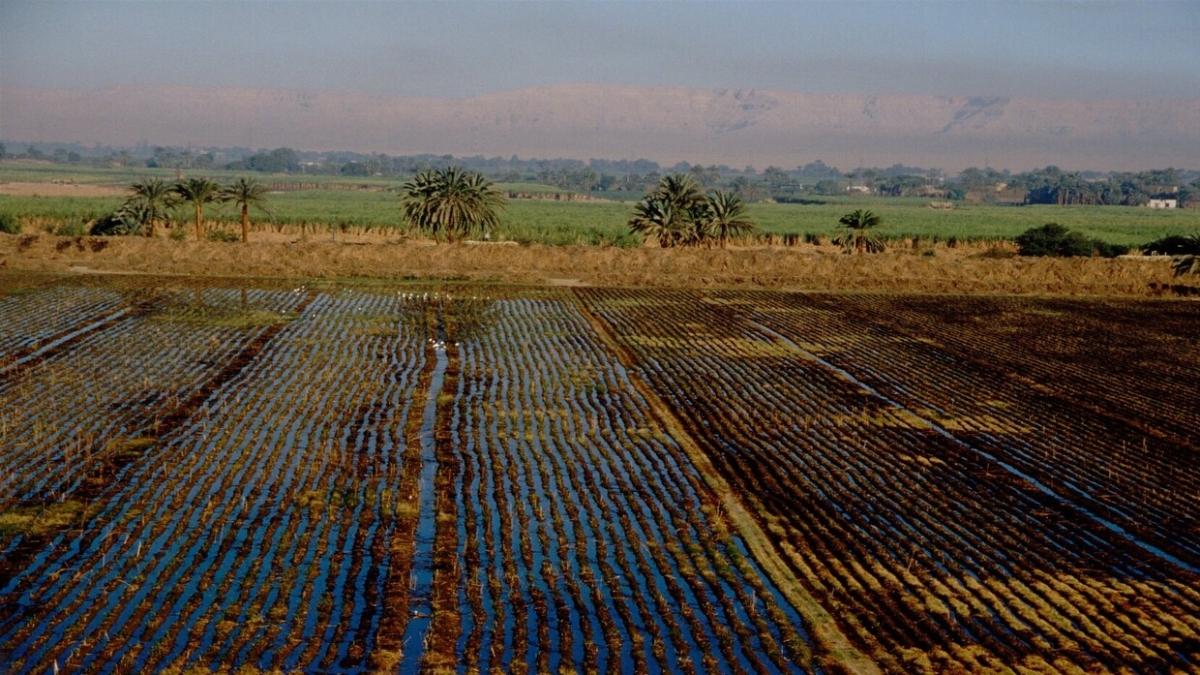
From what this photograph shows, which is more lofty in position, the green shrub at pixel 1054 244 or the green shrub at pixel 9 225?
the green shrub at pixel 1054 244

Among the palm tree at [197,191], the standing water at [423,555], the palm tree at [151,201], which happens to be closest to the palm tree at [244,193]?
the palm tree at [197,191]

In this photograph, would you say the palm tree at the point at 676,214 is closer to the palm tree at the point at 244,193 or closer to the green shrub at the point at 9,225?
the palm tree at the point at 244,193

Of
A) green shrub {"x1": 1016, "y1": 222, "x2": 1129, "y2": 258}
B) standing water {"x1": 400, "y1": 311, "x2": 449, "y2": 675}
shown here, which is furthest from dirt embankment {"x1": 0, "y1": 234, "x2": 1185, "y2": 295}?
standing water {"x1": 400, "y1": 311, "x2": 449, "y2": 675}

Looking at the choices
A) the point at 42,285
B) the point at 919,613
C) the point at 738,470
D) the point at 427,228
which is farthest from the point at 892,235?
the point at 919,613

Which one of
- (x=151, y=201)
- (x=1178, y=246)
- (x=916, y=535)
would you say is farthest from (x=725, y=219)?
(x=916, y=535)

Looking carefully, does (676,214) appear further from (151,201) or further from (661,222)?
(151,201)

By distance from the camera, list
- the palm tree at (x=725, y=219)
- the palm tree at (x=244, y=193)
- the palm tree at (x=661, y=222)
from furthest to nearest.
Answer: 1. the palm tree at (x=661, y=222)
2. the palm tree at (x=725, y=219)
3. the palm tree at (x=244, y=193)
